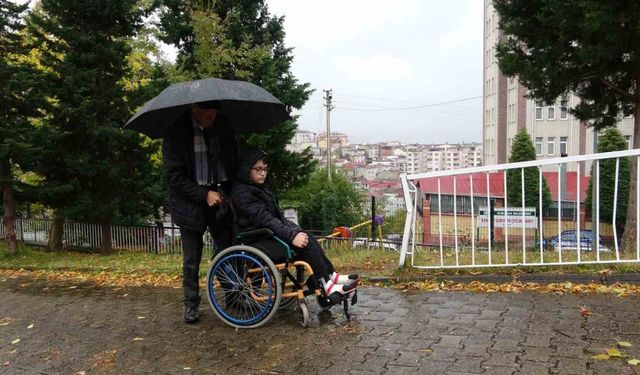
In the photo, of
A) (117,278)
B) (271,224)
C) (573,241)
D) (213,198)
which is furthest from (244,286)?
(117,278)

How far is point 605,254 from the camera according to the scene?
Answer: 5.39 m

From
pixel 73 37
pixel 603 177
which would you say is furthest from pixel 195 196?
pixel 73 37

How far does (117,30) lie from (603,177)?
1369cm

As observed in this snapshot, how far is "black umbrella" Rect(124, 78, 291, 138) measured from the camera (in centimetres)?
401

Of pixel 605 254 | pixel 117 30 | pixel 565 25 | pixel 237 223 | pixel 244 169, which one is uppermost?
pixel 117 30

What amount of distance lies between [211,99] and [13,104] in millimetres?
10927

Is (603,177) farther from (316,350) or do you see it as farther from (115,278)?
(115,278)

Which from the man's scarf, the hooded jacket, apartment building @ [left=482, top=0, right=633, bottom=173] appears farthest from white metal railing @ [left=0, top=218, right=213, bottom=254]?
apartment building @ [left=482, top=0, right=633, bottom=173]

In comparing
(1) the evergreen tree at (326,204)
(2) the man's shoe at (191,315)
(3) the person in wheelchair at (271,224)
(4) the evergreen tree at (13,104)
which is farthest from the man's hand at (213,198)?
(1) the evergreen tree at (326,204)

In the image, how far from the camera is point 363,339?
3686 millimetres

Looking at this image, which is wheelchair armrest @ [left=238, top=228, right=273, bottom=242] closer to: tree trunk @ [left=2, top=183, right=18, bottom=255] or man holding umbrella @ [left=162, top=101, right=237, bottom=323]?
man holding umbrella @ [left=162, top=101, right=237, bottom=323]

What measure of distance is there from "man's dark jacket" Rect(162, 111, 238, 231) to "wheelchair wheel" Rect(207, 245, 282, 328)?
44cm

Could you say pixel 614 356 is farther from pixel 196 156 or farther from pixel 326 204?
pixel 326 204

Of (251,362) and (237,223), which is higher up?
(237,223)
